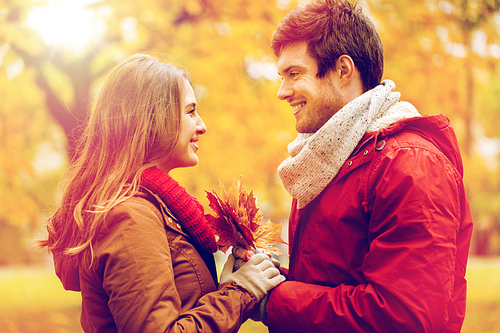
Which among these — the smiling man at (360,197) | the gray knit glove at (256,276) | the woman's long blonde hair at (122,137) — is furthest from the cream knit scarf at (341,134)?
the woman's long blonde hair at (122,137)

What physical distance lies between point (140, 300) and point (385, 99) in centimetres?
149

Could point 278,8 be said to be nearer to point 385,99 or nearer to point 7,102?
point 385,99

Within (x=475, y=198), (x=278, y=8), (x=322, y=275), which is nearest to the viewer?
(x=322, y=275)

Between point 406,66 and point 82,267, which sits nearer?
point 82,267

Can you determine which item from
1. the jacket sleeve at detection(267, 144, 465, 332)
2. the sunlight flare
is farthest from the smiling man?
the sunlight flare

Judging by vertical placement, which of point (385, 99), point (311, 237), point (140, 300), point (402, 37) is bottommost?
point (140, 300)

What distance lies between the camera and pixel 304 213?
212 cm

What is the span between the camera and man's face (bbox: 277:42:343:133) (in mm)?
2223

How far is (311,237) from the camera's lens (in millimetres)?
2006

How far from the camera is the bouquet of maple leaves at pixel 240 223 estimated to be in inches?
78.2

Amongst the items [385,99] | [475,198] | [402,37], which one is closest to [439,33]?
[402,37]

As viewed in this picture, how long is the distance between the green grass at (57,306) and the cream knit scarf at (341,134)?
4421 mm

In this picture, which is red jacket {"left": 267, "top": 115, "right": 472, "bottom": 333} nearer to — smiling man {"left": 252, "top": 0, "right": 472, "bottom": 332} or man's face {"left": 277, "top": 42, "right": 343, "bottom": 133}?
smiling man {"left": 252, "top": 0, "right": 472, "bottom": 332}

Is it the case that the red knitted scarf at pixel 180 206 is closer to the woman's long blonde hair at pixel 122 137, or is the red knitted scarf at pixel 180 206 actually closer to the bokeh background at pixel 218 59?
the woman's long blonde hair at pixel 122 137
